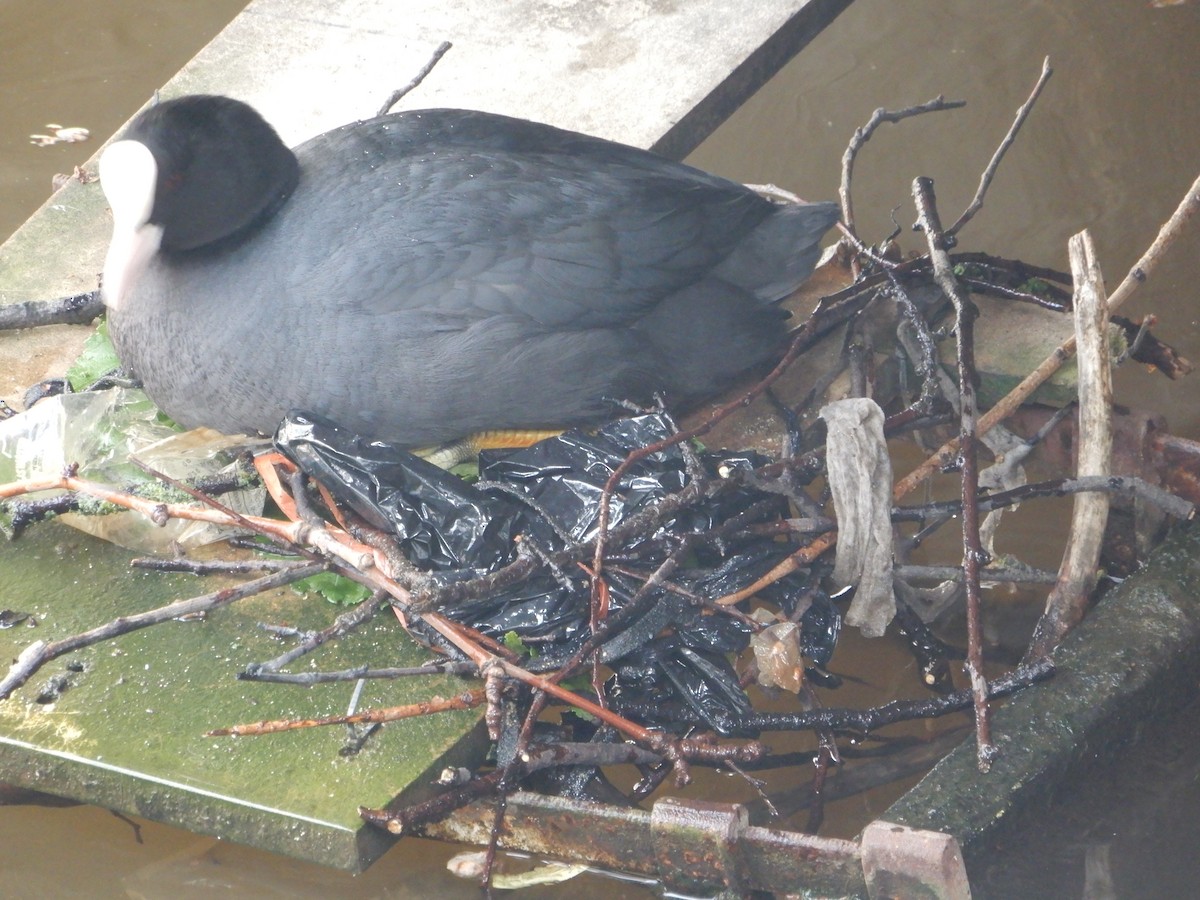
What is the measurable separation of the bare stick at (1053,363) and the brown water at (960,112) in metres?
0.68

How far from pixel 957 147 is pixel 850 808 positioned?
2489mm

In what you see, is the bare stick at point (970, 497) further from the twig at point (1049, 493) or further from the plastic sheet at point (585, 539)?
the plastic sheet at point (585, 539)

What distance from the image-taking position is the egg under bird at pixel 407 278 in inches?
88.4

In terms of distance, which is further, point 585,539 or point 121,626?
point 585,539

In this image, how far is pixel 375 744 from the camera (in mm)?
1992

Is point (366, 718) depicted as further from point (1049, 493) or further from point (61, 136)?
point (61, 136)

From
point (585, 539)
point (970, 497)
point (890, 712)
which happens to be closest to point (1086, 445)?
point (970, 497)

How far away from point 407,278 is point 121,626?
0.75 meters

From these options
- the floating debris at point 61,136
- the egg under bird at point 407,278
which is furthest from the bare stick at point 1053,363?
the floating debris at point 61,136

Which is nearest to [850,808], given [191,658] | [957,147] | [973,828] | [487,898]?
[973,828]

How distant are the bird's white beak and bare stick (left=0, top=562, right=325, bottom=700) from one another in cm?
74

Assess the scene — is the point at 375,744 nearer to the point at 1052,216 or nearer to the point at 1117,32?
the point at 1052,216

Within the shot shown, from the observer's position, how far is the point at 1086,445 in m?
2.14

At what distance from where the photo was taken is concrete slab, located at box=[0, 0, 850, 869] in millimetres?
1966
